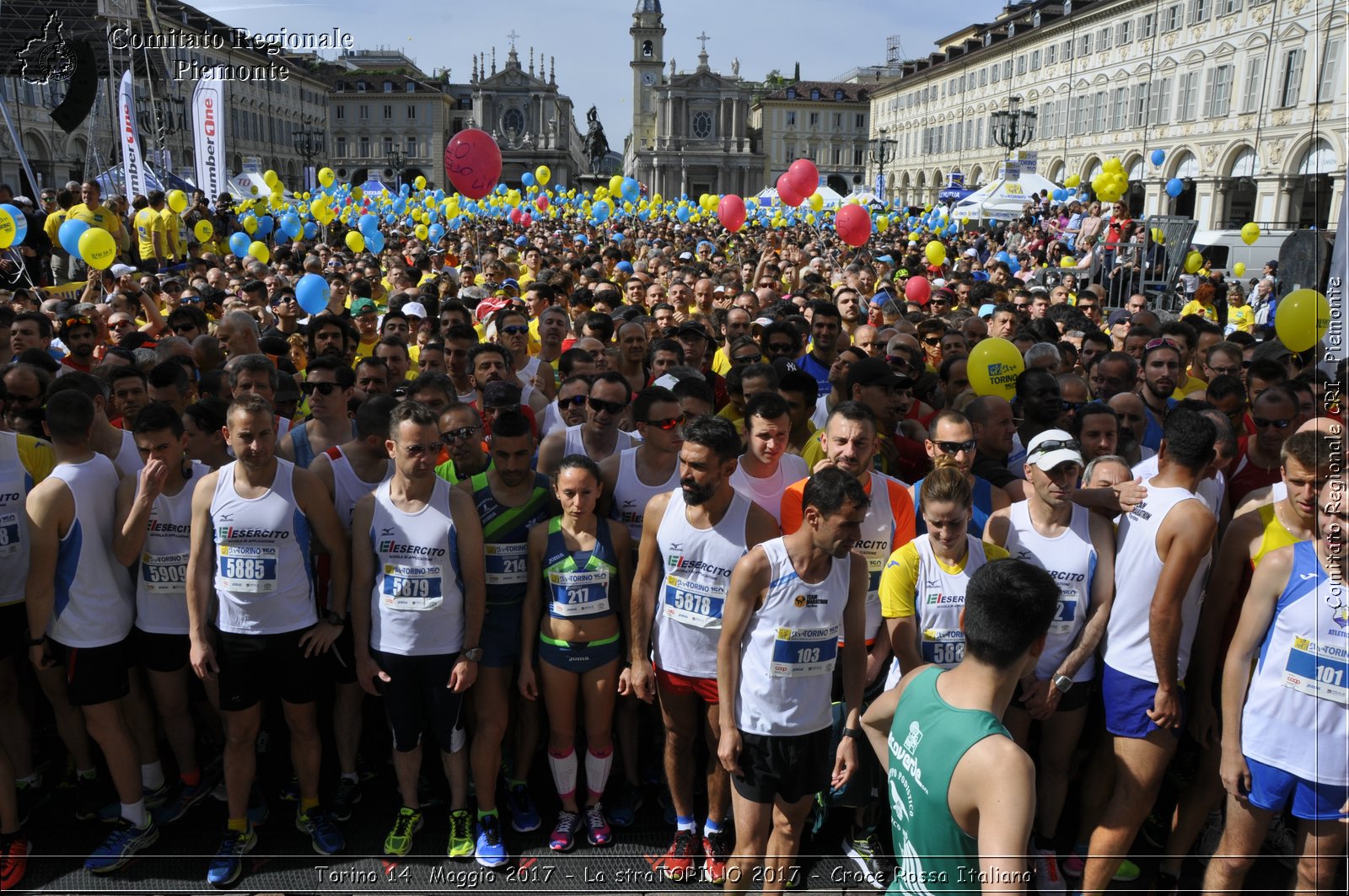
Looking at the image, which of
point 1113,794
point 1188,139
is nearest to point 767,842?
point 1113,794

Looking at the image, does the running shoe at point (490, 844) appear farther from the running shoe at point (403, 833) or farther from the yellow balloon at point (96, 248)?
the yellow balloon at point (96, 248)

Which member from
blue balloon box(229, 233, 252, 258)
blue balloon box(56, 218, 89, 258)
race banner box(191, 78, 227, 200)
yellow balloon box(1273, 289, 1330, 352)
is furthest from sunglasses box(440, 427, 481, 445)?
race banner box(191, 78, 227, 200)

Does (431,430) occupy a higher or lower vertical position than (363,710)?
higher

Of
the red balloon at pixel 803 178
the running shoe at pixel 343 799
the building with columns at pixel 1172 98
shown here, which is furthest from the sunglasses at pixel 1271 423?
the building with columns at pixel 1172 98

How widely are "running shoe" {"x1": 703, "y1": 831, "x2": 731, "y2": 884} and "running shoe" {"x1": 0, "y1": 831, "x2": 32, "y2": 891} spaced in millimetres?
2811

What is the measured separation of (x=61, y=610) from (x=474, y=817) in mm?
1948

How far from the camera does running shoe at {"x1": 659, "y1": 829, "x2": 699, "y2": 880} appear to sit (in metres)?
3.67

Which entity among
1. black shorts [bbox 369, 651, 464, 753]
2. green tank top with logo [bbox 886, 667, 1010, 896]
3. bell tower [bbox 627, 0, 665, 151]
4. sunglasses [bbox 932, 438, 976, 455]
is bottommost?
black shorts [bbox 369, 651, 464, 753]

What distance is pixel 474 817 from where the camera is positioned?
13.0 ft

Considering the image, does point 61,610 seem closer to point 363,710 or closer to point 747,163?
point 363,710

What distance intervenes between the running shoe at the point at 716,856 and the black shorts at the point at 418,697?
3.84 feet

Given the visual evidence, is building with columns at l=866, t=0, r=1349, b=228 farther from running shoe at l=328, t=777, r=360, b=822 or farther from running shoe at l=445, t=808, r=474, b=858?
running shoe at l=328, t=777, r=360, b=822

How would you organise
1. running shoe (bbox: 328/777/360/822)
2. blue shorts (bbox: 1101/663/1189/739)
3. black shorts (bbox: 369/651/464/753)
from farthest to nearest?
running shoe (bbox: 328/777/360/822) < black shorts (bbox: 369/651/464/753) < blue shorts (bbox: 1101/663/1189/739)

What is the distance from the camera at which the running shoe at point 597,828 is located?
3914 mm
